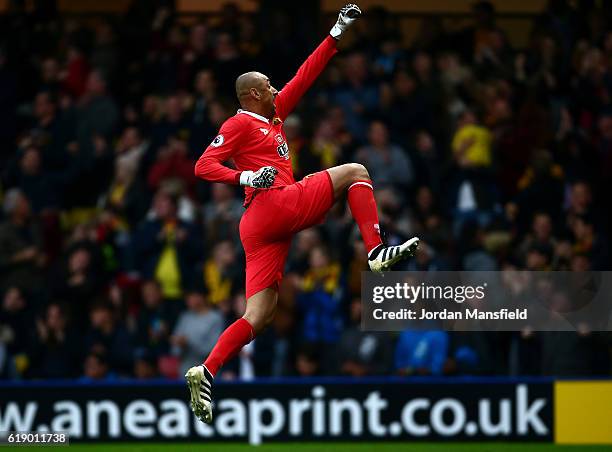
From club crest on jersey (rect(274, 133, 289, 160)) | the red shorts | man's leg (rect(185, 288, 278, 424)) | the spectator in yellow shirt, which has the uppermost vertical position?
the spectator in yellow shirt

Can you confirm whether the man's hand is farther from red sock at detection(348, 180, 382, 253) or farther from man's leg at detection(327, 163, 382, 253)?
red sock at detection(348, 180, 382, 253)

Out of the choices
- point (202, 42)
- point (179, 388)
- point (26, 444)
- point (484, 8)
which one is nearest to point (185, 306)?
point (179, 388)

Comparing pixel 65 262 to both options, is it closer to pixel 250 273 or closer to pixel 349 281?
pixel 349 281

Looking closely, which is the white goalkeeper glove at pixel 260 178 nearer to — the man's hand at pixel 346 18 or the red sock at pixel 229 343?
the red sock at pixel 229 343

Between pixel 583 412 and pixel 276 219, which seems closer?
pixel 276 219

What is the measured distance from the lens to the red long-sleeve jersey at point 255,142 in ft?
33.8

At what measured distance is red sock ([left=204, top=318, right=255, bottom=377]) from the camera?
35.3 ft

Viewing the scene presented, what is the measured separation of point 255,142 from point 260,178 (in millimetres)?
729

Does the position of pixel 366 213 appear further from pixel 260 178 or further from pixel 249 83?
pixel 249 83

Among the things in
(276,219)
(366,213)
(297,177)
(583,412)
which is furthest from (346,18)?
(583,412)

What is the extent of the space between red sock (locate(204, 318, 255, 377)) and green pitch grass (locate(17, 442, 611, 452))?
3617 millimetres

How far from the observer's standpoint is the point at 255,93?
10711 mm

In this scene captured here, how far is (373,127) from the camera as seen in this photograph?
15953 millimetres

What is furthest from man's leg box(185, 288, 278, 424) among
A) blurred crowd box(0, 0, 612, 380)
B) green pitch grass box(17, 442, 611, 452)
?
blurred crowd box(0, 0, 612, 380)
